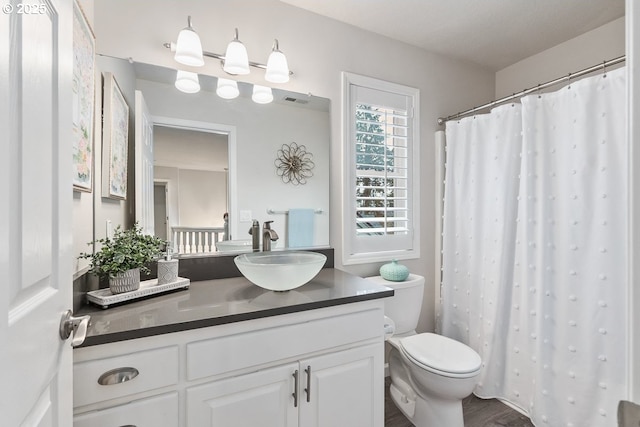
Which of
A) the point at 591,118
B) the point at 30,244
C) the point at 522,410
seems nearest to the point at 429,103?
the point at 591,118

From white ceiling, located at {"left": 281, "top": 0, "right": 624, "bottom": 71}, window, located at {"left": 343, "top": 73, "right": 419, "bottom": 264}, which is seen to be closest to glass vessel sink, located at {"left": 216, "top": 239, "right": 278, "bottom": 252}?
window, located at {"left": 343, "top": 73, "right": 419, "bottom": 264}

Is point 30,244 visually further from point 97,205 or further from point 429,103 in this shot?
point 429,103

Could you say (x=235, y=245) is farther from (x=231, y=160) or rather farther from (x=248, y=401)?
(x=248, y=401)

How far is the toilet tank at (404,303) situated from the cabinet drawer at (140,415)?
1.27 meters

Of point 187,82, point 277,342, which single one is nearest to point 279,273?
point 277,342

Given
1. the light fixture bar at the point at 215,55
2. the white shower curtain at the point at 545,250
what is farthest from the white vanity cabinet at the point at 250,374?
the light fixture bar at the point at 215,55

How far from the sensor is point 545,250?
5.43 ft

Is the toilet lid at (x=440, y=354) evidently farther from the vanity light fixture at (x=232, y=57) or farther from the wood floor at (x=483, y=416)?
the vanity light fixture at (x=232, y=57)

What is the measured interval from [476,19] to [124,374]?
2.55 meters

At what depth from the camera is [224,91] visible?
1.64 meters

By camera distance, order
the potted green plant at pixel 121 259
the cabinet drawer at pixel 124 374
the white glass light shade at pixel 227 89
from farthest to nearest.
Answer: the white glass light shade at pixel 227 89
the potted green plant at pixel 121 259
the cabinet drawer at pixel 124 374

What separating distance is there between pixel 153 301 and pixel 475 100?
107 inches

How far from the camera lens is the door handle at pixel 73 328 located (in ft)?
2.20

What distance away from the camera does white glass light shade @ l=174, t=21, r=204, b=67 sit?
1.42 meters
